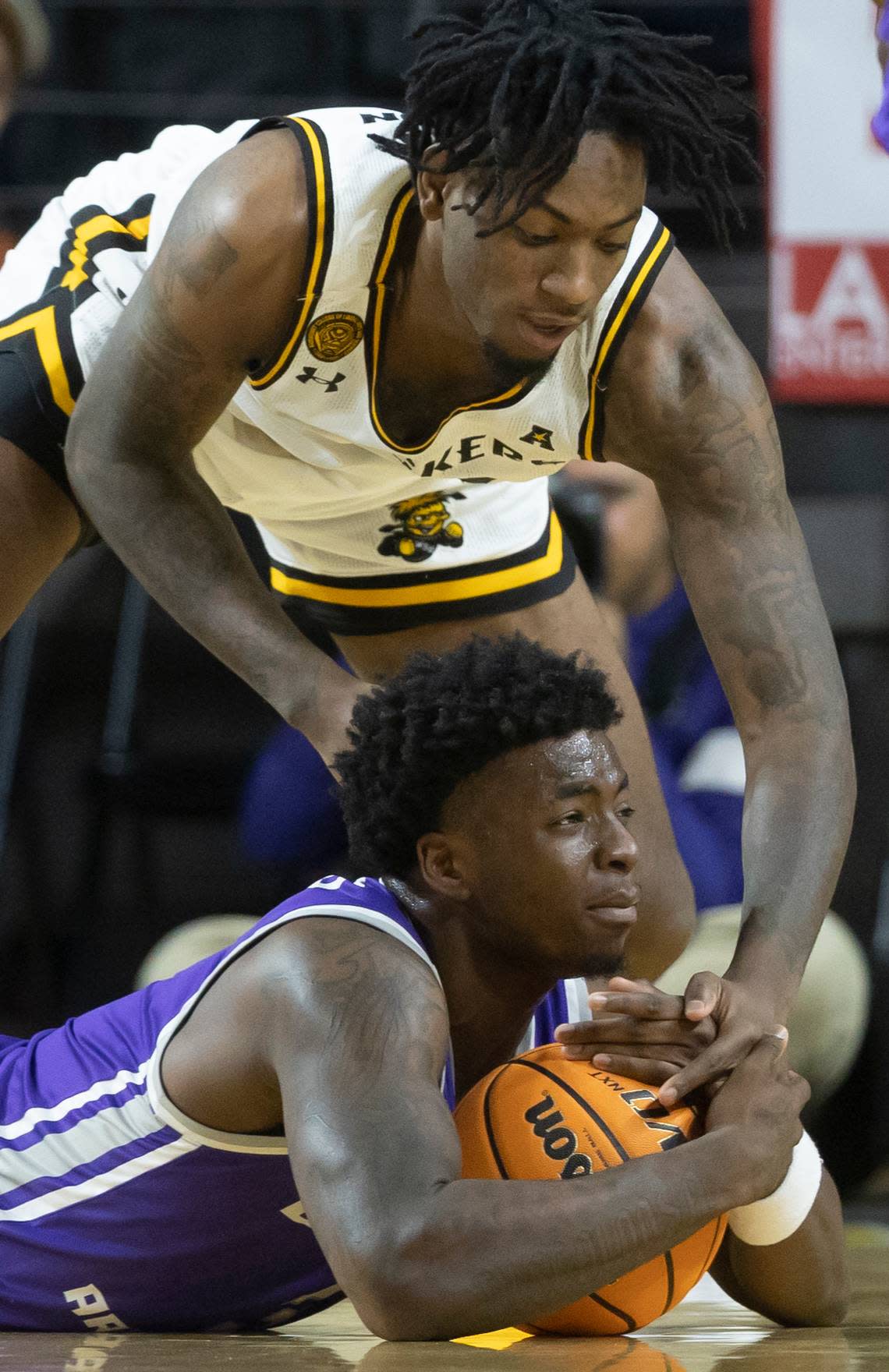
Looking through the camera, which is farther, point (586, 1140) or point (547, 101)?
point (547, 101)

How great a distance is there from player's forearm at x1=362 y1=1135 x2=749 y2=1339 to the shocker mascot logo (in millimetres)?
1294

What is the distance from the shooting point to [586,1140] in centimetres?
196

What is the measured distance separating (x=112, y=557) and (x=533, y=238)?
299 cm

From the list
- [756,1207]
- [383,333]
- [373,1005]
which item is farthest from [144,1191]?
[383,333]

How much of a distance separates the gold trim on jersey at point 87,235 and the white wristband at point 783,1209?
1.59 m

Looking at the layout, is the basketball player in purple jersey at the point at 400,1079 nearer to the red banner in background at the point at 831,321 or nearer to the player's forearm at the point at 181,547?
the player's forearm at the point at 181,547

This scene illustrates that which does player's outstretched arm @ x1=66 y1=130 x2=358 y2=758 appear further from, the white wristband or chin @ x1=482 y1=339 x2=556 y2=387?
the white wristband

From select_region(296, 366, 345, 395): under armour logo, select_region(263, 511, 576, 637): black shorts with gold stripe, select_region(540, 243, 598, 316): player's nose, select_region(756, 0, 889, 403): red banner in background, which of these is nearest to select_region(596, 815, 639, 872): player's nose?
select_region(540, 243, 598, 316): player's nose

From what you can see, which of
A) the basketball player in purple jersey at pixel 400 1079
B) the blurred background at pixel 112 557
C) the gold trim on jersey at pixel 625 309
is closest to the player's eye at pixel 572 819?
the basketball player in purple jersey at pixel 400 1079

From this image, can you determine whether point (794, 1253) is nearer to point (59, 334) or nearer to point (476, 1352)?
point (476, 1352)

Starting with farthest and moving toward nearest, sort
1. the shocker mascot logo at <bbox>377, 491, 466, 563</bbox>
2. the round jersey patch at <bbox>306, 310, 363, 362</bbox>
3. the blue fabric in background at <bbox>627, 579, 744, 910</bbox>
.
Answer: the blue fabric in background at <bbox>627, 579, 744, 910</bbox> < the shocker mascot logo at <bbox>377, 491, 466, 563</bbox> < the round jersey patch at <bbox>306, 310, 363, 362</bbox>

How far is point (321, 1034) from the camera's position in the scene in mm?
1822

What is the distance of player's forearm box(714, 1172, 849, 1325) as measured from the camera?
220 cm

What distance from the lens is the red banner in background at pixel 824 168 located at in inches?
175
